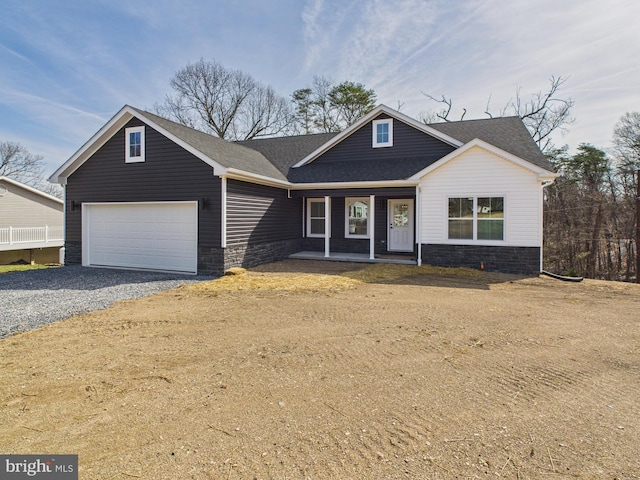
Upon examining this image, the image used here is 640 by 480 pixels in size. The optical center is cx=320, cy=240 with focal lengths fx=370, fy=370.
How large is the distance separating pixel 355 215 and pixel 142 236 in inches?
320

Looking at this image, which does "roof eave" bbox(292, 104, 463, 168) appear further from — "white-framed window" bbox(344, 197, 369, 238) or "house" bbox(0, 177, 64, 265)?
"house" bbox(0, 177, 64, 265)

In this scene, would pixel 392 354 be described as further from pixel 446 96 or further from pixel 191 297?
pixel 446 96

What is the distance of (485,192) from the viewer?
11.5 m

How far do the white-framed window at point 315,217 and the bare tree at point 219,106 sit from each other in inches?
754

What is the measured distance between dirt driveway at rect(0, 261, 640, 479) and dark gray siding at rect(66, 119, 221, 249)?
4.91m

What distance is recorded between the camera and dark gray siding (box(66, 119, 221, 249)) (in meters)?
11.2

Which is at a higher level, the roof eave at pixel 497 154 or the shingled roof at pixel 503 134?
the shingled roof at pixel 503 134

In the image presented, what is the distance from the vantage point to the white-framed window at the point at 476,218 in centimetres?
1152

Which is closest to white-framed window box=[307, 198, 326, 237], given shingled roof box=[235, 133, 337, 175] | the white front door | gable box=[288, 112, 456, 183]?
gable box=[288, 112, 456, 183]

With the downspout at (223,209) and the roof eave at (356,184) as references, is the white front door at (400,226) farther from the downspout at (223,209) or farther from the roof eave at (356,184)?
the downspout at (223,209)

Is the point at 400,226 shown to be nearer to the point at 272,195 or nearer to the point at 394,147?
the point at 394,147

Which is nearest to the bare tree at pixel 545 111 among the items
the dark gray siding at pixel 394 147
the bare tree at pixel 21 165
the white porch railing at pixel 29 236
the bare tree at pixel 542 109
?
the bare tree at pixel 542 109

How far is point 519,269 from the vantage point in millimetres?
11383

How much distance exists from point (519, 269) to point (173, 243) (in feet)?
35.7
